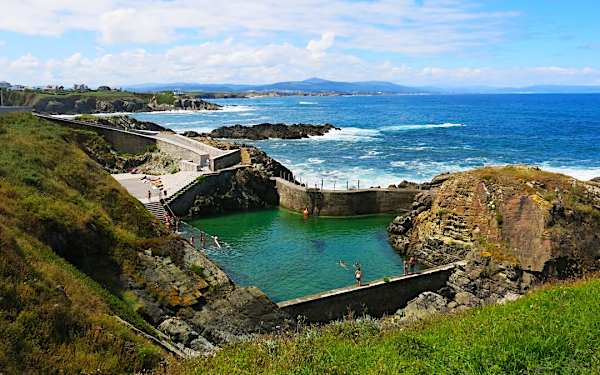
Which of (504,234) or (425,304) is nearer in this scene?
(425,304)

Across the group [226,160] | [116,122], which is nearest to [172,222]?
[226,160]

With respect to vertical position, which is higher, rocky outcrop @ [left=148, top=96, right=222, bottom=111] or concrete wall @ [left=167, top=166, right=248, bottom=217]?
rocky outcrop @ [left=148, top=96, right=222, bottom=111]

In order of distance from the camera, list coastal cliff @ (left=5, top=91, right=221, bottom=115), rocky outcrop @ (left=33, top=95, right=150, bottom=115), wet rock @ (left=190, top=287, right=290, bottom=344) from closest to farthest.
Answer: wet rock @ (left=190, top=287, right=290, bottom=344), coastal cliff @ (left=5, top=91, right=221, bottom=115), rocky outcrop @ (left=33, top=95, right=150, bottom=115)

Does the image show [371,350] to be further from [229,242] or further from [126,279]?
[229,242]

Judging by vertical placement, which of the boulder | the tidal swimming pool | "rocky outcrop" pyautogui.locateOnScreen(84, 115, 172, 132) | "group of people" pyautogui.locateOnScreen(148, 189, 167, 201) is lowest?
the tidal swimming pool

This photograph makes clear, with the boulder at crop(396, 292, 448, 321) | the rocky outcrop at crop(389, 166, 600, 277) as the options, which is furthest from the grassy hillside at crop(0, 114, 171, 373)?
the rocky outcrop at crop(389, 166, 600, 277)

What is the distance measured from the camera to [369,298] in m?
19.3

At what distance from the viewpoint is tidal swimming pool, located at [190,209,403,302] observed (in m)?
21.8

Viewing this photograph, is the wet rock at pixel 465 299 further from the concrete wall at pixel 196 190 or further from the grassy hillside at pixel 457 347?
the concrete wall at pixel 196 190

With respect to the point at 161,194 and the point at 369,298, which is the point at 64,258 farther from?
the point at 161,194

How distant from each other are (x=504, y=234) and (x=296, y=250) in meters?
10.6

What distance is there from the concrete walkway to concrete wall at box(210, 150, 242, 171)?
1491 mm

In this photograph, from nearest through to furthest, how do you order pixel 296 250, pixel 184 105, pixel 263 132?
pixel 296 250
pixel 263 132
pixel 184 105

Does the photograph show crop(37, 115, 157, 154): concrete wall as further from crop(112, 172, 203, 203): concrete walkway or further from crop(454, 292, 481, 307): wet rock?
crop(454, 292, 481, 307): wet rock
